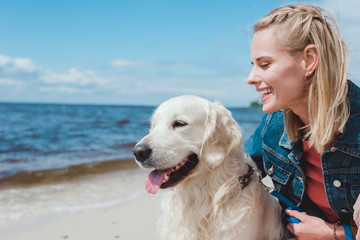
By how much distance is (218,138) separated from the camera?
218cm

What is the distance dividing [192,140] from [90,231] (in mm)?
1947

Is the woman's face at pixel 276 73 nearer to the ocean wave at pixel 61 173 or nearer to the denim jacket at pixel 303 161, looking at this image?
the denim jacket at pixel 303 161

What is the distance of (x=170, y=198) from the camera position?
2.37m

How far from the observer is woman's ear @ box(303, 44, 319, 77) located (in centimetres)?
186

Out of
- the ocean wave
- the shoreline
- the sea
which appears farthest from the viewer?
the ocean wave

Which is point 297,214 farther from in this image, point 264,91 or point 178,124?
point 178,124

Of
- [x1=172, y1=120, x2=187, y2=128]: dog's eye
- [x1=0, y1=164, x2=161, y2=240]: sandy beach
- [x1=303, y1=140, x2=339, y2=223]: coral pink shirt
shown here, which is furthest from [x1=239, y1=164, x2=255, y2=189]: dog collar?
[x1=0, y1=164, x2=161, y2=240]: sandy beach

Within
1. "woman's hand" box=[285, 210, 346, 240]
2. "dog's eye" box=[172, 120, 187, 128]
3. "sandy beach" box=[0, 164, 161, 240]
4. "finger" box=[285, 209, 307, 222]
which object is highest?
"dog's eye" box=[172, 120, 187, 128]

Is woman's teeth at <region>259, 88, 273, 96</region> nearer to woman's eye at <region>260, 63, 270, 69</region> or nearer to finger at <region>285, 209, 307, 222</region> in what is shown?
woman's eye at <region>260, 63, 270, 69</region>

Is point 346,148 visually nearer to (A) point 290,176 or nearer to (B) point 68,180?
(A) point 290,176

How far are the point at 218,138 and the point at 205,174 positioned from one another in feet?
0.87

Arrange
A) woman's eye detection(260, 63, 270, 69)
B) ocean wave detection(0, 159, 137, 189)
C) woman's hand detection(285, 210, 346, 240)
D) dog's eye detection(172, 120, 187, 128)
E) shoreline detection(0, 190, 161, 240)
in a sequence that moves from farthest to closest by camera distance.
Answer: ocean wave detection(0, 159, 137, 189) → shoreline detection(0, 190, 161, 240) → dog's eye detection(172, 120, 187, 128) → woman's hand detection(285, 210, 346, 240) → woman's eye detection(260, 63, 270, 69)

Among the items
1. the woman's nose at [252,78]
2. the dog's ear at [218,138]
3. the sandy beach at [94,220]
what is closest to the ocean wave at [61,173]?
the sandy beach at [94,220]

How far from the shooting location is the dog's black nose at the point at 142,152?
2.06 metres
